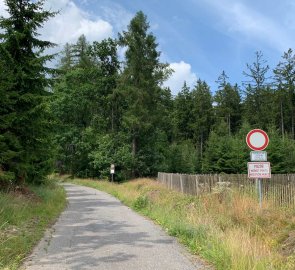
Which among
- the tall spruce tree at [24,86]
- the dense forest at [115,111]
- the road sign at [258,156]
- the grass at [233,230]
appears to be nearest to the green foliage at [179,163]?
the dense forest at [115,111]

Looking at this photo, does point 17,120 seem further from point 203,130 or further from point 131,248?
point 203,130

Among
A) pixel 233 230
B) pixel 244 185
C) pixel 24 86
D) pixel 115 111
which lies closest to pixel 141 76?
pixel 115 111

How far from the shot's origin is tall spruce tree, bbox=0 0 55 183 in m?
18.3

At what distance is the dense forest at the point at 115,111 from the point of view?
750 inches

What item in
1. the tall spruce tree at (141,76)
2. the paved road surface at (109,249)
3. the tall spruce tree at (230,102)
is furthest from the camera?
the tall spruce tree at (230,102)

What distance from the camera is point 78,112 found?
223ft

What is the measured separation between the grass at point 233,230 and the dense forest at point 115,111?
310 inches

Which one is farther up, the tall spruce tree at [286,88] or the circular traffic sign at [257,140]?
the tall spruce tree at [286,88]

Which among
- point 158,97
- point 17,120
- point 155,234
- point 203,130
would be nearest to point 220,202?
point 155,234

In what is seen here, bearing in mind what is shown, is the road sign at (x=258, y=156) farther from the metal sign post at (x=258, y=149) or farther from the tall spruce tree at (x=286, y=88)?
the tall spruce tree at (x=286, y=88)

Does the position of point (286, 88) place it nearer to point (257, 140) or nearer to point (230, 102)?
point (230, 102)

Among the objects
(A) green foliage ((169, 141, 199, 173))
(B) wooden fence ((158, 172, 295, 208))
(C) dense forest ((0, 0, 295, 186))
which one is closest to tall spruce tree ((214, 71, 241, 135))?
(C) dense forest ((0, 0, 295, 186))

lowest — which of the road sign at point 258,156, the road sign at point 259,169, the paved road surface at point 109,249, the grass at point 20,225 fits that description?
the paved road surface at point 109,249

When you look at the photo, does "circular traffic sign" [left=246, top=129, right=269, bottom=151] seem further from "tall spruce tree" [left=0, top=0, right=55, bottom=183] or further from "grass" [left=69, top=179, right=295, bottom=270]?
"tall spruce tree" [left=0, top=0, right=55, bottom=183]
